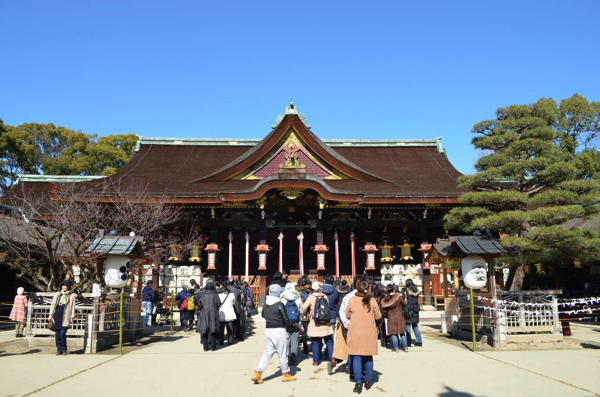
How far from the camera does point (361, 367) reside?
6328 millimetres

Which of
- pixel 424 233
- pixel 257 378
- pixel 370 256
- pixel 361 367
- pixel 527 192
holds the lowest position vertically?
pixel 257 378

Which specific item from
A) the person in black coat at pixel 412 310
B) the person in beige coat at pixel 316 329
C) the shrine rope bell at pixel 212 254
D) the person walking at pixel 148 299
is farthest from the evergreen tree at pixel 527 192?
the shrine rope bell at pixel 212 254

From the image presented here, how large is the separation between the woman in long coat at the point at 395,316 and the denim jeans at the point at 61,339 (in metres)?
6.60

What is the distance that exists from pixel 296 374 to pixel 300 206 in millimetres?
13520

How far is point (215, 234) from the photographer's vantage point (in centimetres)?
2034

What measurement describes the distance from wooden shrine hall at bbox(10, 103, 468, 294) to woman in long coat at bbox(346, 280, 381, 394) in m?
12.6

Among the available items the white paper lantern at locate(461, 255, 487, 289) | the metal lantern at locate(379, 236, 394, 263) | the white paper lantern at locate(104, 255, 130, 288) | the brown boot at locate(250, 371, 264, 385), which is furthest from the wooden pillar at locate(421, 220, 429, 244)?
the brown boot at locate(250, 371, 264, 385)

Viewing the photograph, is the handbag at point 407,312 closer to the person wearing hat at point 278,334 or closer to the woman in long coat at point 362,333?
the woman in long coat at point 362,333

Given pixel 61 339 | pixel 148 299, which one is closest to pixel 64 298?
pixel 61 339

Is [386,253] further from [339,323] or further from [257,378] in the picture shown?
[257,378]

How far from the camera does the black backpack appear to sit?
7676 millimetres

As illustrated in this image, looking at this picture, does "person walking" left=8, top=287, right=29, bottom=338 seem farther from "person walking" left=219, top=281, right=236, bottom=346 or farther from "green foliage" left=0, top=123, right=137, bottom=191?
"green foliage" left=0, top=123, right=137, bottom=191

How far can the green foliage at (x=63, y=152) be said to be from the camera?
39.2 metres

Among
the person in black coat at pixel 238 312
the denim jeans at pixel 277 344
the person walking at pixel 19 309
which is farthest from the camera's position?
the person walking at pixel 19 309
